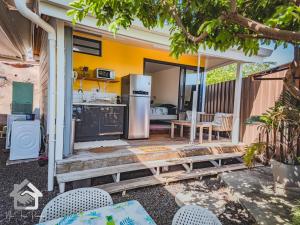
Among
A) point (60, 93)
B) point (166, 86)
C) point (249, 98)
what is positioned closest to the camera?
point (60, 93)

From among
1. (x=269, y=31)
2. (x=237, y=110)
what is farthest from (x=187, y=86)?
(x=269, y=31)

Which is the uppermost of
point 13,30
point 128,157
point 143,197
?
point 13,30

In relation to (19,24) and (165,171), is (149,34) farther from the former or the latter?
(19,24)

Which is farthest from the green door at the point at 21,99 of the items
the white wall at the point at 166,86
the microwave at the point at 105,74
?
the white wall at the point at 166,86

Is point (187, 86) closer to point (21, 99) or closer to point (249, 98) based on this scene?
point (249, 98)

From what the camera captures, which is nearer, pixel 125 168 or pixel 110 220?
pixel 110 220

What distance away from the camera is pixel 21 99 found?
18.7ft

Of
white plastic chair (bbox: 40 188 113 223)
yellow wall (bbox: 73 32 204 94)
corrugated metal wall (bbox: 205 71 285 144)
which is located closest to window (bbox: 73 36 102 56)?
yellow wall (bbox: 73 32 204 94)

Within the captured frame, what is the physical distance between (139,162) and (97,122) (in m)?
1.57

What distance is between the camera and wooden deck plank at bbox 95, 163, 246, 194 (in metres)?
3.01

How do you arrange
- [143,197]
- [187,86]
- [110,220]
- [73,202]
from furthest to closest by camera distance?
[187,86]
[143,197]
[73,202]
[110,220]

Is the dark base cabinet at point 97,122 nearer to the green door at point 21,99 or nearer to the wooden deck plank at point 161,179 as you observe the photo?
the wooden deck plank at point 161,179

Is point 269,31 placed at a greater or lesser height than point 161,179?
greater

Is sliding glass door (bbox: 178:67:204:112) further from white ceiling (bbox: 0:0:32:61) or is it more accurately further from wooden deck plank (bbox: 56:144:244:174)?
white ceiling (bbox: 0:0:32:61)
